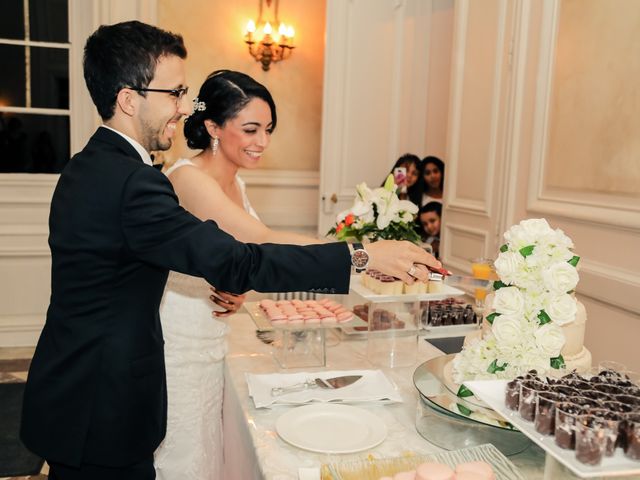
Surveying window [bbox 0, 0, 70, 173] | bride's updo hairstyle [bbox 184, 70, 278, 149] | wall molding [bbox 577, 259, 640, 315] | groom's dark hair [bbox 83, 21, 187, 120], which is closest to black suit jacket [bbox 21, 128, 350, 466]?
groom's dark hair [bbox 83, 21, 187, 120]

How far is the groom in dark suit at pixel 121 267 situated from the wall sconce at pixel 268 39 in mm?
4239

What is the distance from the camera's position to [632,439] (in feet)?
3.28

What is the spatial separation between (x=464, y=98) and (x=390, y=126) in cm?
106

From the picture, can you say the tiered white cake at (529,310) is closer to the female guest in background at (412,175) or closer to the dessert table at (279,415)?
the dessert table at (279,415)

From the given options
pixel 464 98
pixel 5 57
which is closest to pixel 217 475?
pixel 464 98

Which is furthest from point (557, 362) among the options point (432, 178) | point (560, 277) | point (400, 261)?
point (432, 178)

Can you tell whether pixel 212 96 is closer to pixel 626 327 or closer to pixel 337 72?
pixel 626 327

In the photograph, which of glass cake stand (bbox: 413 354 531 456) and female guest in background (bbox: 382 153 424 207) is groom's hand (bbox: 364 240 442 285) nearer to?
glass cake stand (bbox: 413 354 531 456)

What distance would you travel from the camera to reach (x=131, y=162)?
1338mm

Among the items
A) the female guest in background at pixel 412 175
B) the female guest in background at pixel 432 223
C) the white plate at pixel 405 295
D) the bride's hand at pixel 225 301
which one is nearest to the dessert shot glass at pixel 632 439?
the white plate at pixel 405 295

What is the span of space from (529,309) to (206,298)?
3.55ft

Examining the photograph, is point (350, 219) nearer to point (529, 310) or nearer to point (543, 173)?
point (529, 310)

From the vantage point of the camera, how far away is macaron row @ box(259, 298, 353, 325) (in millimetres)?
1841

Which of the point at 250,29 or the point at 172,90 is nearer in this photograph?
the point at 172,90
